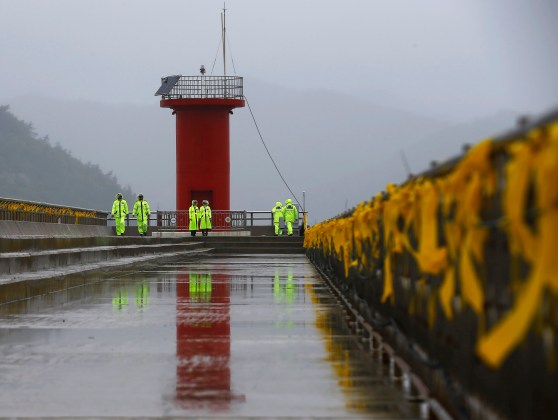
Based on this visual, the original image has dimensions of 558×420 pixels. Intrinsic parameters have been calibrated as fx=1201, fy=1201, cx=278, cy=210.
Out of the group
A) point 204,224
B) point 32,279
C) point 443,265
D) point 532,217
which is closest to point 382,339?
point 443,265

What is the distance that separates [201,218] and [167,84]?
1143cm

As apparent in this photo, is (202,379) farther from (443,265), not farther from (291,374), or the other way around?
(443,265)

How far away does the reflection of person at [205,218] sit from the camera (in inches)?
1993

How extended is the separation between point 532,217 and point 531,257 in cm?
12

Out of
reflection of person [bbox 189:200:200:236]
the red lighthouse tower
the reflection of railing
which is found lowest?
the reflection of railing

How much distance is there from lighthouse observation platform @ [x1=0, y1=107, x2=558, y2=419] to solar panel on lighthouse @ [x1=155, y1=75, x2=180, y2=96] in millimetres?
A: 45157

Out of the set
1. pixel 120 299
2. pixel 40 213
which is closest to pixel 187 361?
pixel 120 299

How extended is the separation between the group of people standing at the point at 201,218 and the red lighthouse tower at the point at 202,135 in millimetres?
5292

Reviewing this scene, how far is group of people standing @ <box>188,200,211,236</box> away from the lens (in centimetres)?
5075

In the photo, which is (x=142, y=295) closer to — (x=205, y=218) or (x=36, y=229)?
(x=36, y=229)

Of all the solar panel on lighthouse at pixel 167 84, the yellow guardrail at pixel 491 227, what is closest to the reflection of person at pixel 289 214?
the solar panel on lighthouse at pixel 167 84

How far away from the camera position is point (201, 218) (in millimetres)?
51219

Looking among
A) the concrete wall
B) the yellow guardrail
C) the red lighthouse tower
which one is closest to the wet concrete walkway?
the yellow guardrail

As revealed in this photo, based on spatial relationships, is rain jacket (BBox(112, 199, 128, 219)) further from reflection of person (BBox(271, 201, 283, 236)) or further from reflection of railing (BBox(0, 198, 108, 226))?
reflection of person (BBox(271, 201, 283, 236))
